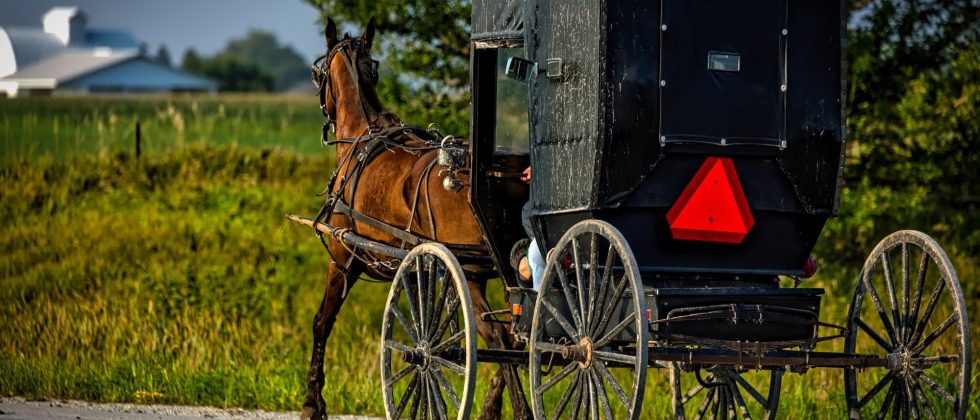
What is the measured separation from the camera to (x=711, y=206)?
7430 millimetres

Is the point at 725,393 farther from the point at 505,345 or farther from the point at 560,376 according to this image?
the point at 560,376

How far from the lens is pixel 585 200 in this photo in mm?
7434

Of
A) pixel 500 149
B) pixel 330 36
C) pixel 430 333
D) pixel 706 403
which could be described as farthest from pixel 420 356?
pixel 330 36

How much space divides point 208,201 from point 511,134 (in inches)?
499

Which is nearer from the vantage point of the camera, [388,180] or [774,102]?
[774,102]

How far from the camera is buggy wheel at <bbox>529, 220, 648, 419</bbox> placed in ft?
22.3

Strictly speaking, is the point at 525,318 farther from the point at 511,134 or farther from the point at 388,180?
the point at 388,180

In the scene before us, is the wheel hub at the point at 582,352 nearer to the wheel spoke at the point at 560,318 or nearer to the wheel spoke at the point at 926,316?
the wheel spoke at the point at 560,318

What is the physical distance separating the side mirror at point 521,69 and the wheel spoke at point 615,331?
4.66 feet

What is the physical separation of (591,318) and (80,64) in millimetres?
71944

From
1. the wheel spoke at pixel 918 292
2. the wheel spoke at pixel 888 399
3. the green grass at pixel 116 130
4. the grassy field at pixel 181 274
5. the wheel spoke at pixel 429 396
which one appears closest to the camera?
the wheel spoke at pixel 918 292

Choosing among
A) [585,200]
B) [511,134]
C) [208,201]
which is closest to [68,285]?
[208,201]

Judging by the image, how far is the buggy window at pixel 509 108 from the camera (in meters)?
8.78

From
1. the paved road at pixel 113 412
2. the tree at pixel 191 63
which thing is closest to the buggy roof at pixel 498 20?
the paved road at pixel 113 412
